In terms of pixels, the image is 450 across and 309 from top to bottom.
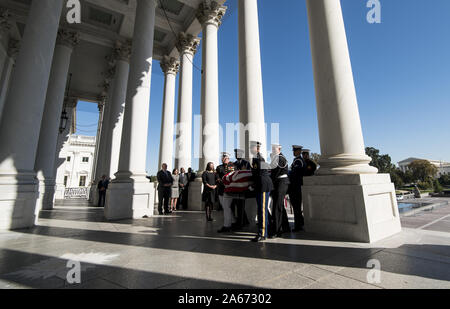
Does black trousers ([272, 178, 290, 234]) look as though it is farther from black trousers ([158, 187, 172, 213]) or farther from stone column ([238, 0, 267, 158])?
black trousers ([158, 187, 172, 213])

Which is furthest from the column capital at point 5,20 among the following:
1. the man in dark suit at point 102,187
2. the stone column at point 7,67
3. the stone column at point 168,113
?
the man in dark suit at point 102,187

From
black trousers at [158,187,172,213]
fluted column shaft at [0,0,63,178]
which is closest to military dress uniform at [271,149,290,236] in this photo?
black trousers at [158,187,172,213]

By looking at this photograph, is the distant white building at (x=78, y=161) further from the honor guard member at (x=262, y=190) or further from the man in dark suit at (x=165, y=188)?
the honor guard member at (x=262, y=190)

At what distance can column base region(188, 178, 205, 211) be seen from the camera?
17047 millimetres

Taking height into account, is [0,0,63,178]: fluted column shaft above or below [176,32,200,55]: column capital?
below

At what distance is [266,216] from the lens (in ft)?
24.4

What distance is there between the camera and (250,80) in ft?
42.0

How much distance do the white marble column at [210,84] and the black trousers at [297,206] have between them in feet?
29.8

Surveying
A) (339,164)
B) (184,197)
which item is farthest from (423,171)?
(339,164)

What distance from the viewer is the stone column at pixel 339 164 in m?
6.89

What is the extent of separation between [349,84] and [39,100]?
1573cm

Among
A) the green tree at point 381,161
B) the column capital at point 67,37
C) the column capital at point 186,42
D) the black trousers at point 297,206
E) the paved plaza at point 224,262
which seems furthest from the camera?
the green tree at point 381,161

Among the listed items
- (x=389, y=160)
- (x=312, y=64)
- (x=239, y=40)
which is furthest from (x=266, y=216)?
(x=389, y=160)

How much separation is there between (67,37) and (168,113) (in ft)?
41.3
